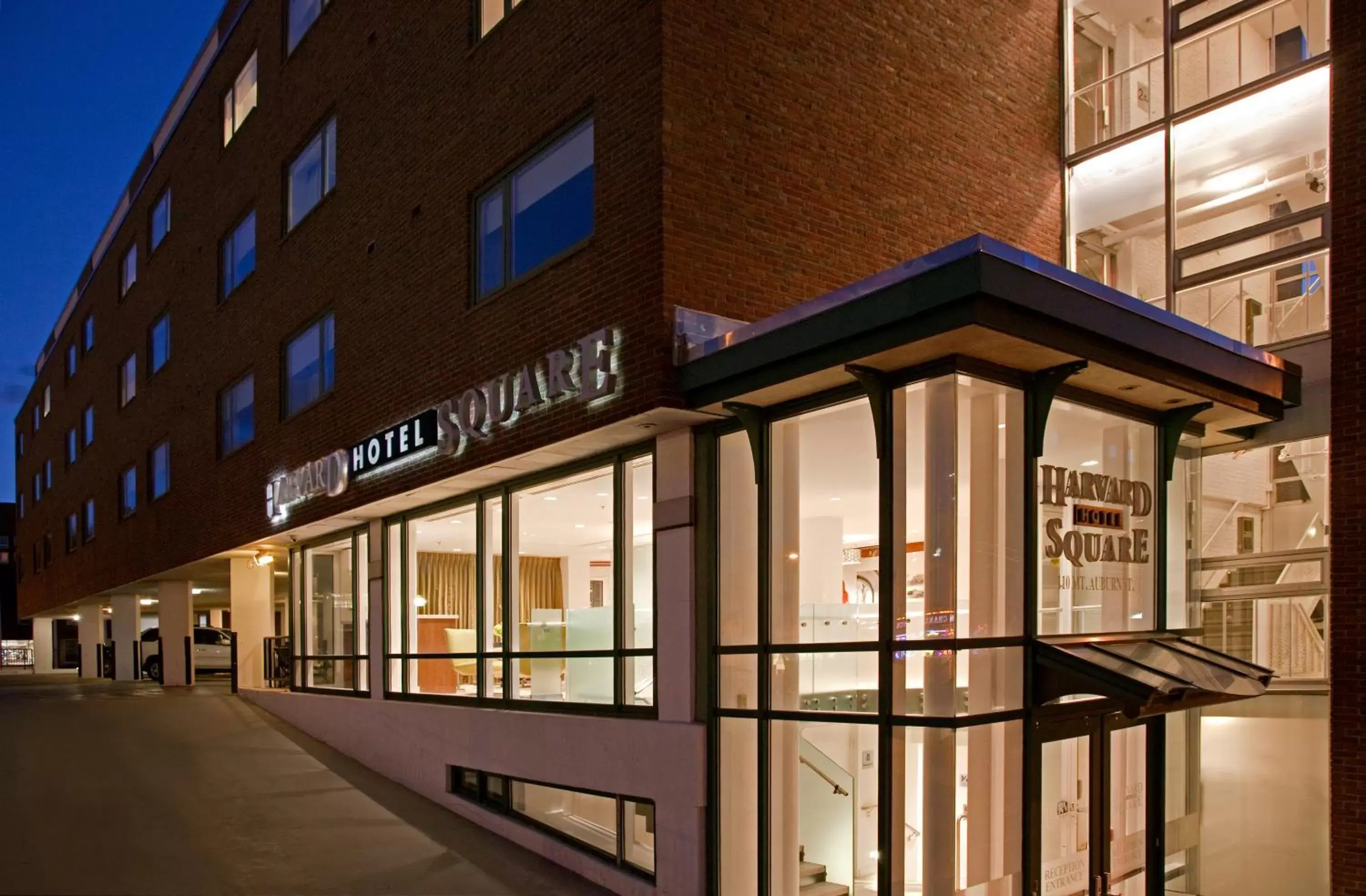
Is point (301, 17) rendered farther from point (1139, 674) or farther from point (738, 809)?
point (1139, 674)

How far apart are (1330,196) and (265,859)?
11.6 metres

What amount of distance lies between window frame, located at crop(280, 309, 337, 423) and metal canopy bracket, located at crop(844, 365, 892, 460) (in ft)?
33.0

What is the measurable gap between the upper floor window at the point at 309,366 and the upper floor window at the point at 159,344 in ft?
29.1

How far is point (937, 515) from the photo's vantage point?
336 inches

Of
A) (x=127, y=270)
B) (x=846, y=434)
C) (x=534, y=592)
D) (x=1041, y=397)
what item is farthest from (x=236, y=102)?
(x=1041, y=397)

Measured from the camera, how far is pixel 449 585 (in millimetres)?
15273

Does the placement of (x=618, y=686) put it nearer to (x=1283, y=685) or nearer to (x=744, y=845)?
(x=744, y=845)

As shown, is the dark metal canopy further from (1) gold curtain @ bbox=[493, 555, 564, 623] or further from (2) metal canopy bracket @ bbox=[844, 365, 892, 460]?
(1) gold curtain @ bbox=[493, 555, 564, 623]

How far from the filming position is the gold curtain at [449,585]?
1468cm

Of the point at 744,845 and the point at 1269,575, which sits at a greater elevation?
the point at 1269,575

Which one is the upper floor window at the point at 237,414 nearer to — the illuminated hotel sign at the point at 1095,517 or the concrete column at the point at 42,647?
the illuminated hotel sign at the point at 1095,517

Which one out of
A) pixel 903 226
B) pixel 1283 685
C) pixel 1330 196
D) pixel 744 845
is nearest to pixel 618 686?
pixel 744 845

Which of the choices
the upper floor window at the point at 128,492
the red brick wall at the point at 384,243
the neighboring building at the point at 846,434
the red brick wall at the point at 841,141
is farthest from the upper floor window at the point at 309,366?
the upper floor window at the point at 128,492

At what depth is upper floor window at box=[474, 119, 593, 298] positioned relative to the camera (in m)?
11.4
